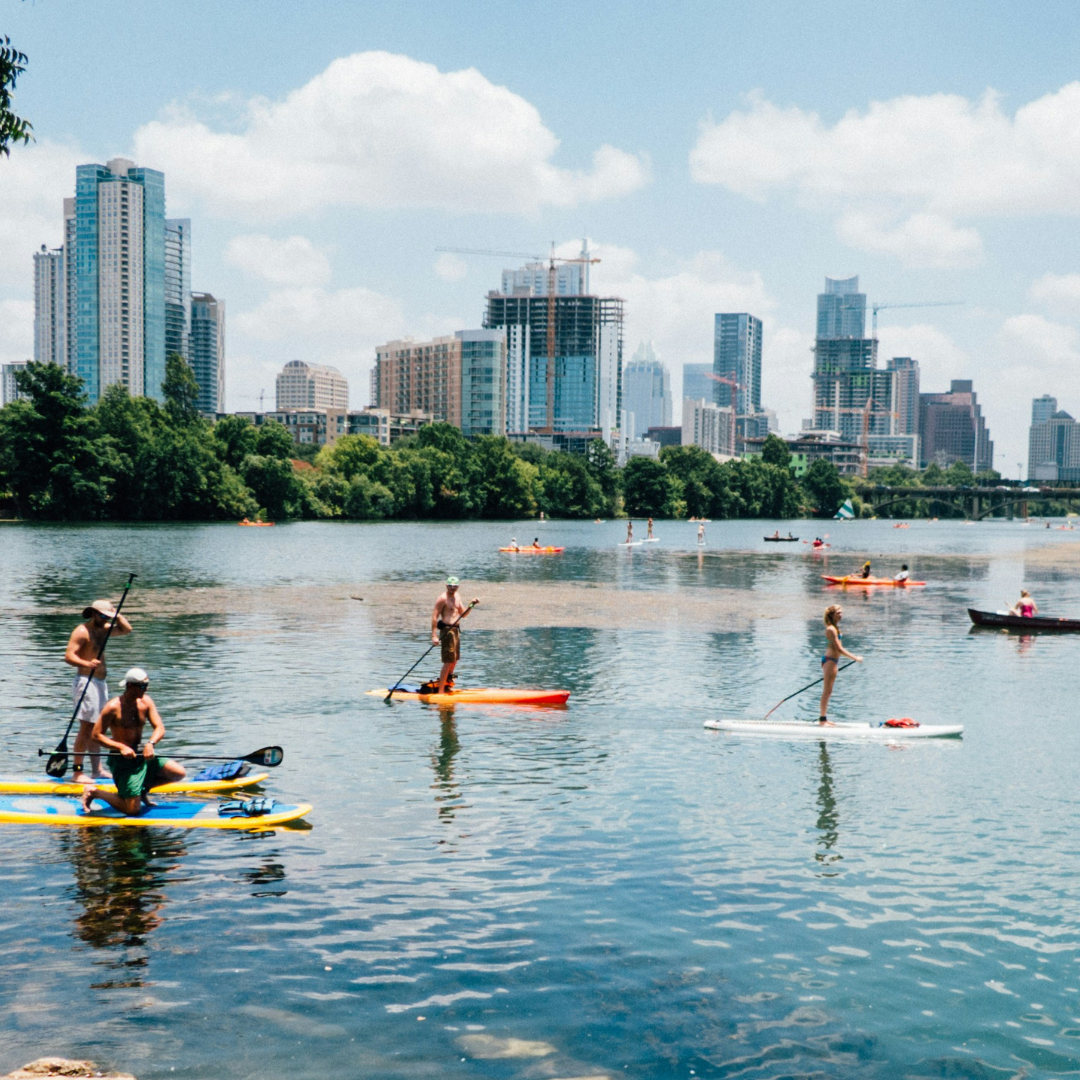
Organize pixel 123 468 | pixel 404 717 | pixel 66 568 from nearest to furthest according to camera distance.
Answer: pixel 404 717 < pixel 66 568 < pixel 123 468

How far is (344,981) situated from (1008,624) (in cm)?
3822

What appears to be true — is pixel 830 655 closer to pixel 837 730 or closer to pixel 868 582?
pixel 837 730

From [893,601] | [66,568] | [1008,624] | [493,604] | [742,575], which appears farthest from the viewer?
[742,575]

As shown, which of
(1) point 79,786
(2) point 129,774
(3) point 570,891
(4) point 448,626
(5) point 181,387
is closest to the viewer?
(3) point 570,891

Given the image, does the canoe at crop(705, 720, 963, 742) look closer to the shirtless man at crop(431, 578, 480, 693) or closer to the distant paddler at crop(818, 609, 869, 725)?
the distant paddler at crop(818, 609, 869, 725)

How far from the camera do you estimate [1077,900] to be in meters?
13.7

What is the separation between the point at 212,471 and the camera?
140m

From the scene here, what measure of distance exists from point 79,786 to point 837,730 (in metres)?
14.6

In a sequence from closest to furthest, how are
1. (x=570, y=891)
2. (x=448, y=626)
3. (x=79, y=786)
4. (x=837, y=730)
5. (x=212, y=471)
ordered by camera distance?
(x=570, y=891) < (x=79, y=786) < (x=837, y=730) < (x=448, y=626) < (x=212, y=471)

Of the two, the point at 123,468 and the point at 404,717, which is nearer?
the point at 404,717

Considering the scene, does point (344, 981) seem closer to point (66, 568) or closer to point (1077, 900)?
point (1077, 900)

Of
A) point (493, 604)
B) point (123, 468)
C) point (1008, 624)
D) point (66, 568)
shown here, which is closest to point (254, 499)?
point (123, 468)

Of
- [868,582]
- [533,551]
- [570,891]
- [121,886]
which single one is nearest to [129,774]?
[121,886]

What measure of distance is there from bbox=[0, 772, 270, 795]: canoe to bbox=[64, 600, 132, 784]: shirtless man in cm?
39
